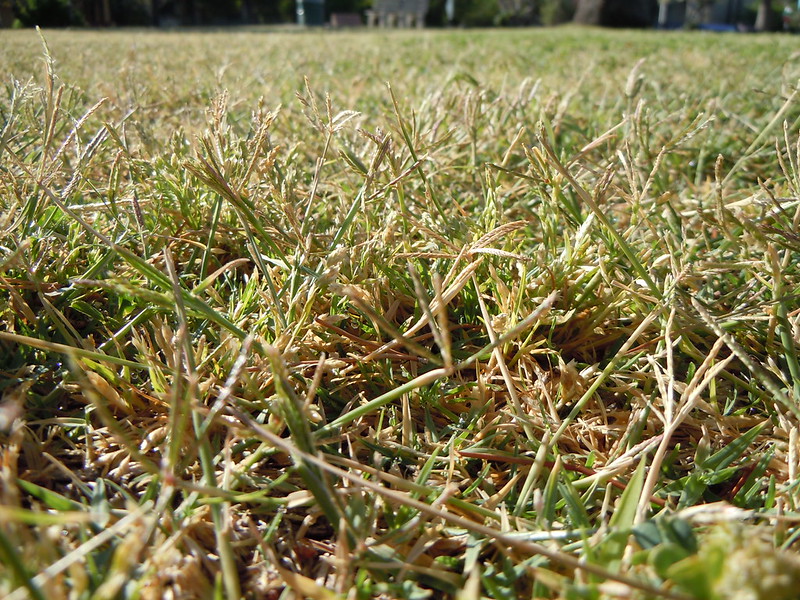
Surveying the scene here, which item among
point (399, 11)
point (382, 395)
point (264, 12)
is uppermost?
point (264, 12)

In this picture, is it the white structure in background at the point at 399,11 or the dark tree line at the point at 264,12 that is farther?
the white structure in background at the point at 399,11

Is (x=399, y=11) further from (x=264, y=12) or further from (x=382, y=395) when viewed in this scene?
(x=382, y=395)

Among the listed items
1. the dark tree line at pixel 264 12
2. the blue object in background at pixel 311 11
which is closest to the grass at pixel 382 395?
the dark tree line at pixel 264 12

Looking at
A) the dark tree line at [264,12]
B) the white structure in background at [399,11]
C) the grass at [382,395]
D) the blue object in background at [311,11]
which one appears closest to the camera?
the grass at [382,395]

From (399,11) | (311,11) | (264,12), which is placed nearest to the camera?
(311,11)

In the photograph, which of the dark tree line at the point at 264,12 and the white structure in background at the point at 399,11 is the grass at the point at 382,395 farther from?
the white structure in background at the point at 399,11

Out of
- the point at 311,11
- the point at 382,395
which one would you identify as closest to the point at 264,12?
the point at 311,11

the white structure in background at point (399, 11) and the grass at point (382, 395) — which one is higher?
the white structure in background at point (399, 11)

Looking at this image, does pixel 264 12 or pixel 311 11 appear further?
pixel 264 12

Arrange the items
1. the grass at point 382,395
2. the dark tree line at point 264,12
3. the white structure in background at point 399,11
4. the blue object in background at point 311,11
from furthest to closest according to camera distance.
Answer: the white structure in background at point 399,11 → the blue object in background at point 311,11 → the dark tree line at point 264,12 → the grass at point 382,395
